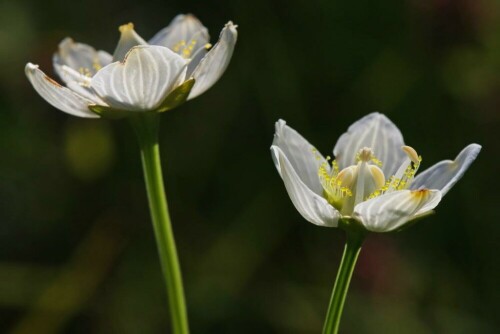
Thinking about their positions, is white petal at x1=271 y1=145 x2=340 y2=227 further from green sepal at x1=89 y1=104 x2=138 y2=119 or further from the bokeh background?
the bokeh background

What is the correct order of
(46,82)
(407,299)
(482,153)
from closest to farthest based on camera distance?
(46,82), (407,299), (482,153)

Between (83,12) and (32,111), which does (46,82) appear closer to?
(32,111)

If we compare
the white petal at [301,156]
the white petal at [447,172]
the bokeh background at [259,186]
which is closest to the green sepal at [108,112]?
the white petal at [301,156]

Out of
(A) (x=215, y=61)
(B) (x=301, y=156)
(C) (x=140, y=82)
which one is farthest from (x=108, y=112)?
(B) (x=301, y=156)

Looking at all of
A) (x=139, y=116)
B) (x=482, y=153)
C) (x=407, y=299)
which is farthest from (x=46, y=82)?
(x=482, y=153)

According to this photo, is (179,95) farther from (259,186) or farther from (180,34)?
(259,186)
